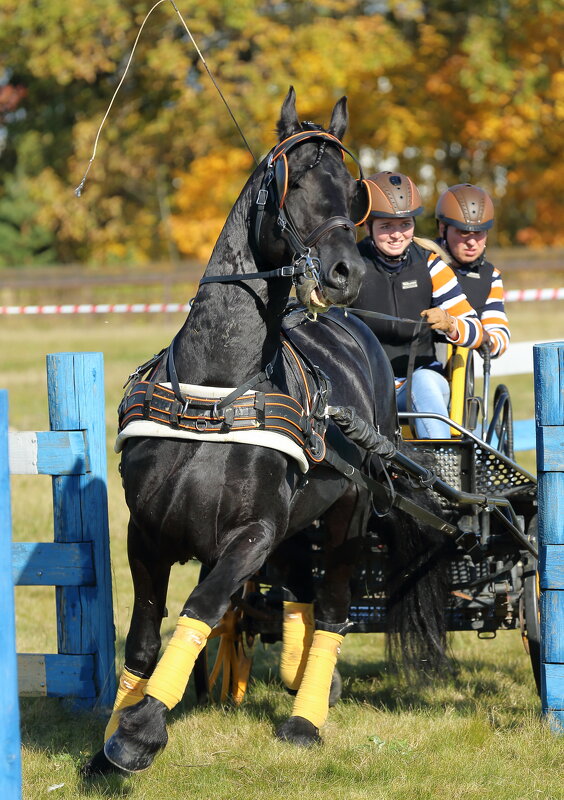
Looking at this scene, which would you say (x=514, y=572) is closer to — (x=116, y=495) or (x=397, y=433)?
(x=397, y=433)

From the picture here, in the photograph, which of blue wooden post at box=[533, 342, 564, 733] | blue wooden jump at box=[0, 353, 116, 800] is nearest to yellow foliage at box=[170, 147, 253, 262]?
blue wooden jump at box=[0, 353, 116, 800]

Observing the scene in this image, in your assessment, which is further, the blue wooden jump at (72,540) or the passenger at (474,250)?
the passenger at (474,250)

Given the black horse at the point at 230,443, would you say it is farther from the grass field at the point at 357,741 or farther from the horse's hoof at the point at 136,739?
the grass field at the point at 357,741

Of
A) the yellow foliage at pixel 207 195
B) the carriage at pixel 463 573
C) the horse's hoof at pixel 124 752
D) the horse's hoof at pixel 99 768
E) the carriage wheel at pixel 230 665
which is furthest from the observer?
the yellow foliage at pixel 207 195

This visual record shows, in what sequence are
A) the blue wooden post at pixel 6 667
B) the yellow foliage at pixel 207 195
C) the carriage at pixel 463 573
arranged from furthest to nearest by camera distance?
the yellow foliage at pixel 207 195 → the carriage at pixel 463 573 → the blue wooden post at pixel 6 667

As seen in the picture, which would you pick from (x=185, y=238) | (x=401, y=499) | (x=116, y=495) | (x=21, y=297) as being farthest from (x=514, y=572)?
(x=185, y=238)

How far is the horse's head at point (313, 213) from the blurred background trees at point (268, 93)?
18915mm

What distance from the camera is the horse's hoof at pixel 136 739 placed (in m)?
3.46

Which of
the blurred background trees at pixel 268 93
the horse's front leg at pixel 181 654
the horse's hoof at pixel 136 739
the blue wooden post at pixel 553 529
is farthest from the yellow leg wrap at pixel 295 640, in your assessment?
the blurred background trees at pixel 268 93

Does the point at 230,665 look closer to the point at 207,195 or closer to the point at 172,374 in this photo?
the point at 172,374

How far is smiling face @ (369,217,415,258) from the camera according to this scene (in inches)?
221

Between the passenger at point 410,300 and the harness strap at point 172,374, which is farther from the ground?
the passenger at point 410,300

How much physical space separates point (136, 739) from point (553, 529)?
1.94 m

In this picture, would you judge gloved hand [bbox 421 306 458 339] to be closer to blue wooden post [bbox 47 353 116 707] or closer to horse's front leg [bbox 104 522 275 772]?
blue wooden post [bbox 47 353 116 707]
